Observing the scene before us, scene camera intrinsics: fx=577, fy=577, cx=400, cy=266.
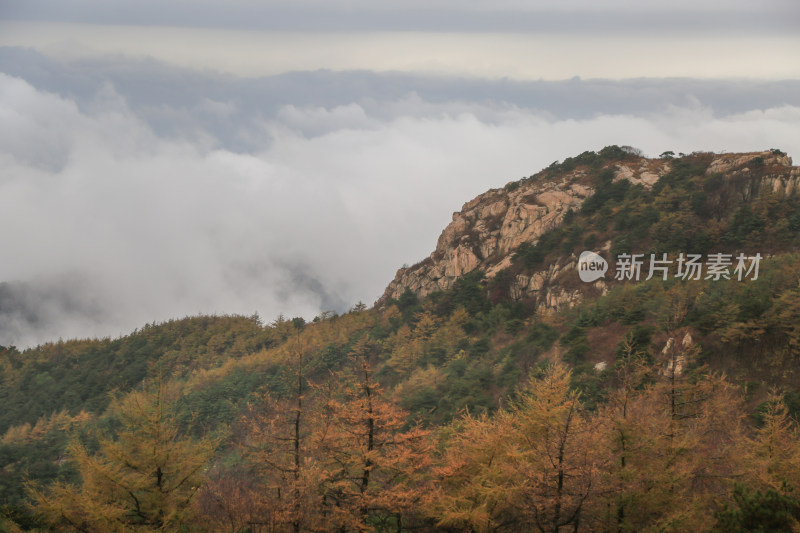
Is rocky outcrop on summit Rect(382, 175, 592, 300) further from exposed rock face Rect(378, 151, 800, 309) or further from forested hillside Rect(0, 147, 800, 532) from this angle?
forested hillside Rect(0, 147, 800, 532)

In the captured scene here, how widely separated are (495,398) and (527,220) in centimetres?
3141

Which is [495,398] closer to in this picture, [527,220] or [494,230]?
[527,220]

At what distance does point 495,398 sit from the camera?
44562 millimetres

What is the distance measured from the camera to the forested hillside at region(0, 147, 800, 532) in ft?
53.0

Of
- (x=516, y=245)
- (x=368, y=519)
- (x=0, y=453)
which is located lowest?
(x=0, y=453)

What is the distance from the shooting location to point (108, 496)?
52.7ft

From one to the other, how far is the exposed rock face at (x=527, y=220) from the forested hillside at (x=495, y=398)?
1.37ft

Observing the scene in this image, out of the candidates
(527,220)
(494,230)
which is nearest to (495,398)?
(527,220)

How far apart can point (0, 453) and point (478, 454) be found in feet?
152

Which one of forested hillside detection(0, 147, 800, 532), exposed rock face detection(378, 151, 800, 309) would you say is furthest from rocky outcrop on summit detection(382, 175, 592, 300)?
forested hillside detection(0, 147, 800, 532)

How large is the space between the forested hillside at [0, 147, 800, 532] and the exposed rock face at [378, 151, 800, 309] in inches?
16.5

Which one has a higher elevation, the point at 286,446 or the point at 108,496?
the point at 286,446

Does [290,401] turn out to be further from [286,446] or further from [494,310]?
[494,310]

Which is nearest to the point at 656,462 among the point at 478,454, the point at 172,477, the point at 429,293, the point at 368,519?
the point at 478,454
